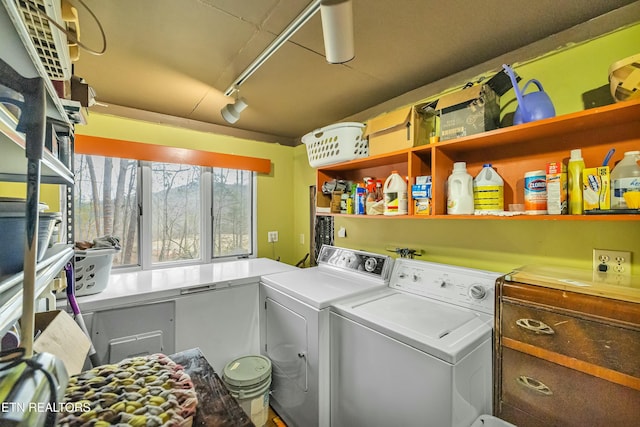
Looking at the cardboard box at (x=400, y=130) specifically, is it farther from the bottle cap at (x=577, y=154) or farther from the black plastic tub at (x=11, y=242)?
the black plastic tub at (x=11, y=242)

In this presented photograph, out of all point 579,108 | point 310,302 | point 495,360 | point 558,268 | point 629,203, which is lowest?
point 495,360

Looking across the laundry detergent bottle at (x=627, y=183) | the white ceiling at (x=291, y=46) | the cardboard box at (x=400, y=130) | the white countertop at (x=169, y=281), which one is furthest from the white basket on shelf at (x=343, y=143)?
the laundry detergent bottle at (x=627, y=183)

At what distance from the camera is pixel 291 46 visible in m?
1.47

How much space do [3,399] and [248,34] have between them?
1.52 m

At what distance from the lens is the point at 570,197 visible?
46.8 inches

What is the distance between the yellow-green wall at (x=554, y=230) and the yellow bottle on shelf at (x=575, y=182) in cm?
22

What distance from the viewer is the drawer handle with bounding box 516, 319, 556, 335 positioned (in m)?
1.05

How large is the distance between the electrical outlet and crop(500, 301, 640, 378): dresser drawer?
1.04ft

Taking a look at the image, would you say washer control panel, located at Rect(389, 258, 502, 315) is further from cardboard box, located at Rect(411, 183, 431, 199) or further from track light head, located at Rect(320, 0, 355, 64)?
track light head, located at Rect(320, 0, 355, 64)

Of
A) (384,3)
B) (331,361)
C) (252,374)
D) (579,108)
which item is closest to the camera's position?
(384,3)

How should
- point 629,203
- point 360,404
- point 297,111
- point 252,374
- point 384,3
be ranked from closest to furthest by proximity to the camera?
1. point 629,203
2. point 384,3
3. point 360,404
4. point 252,374
5. point 297,111

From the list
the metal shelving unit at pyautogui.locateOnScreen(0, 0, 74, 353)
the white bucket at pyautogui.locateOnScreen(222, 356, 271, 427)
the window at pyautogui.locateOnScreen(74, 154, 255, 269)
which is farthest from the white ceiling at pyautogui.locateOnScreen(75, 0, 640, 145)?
the white bucket at pyautogui.locateOnScreen(222, 356, 271, 427)

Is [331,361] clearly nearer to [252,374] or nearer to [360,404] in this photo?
[360,404]

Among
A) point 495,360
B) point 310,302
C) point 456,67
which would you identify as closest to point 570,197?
point 495,360
